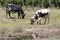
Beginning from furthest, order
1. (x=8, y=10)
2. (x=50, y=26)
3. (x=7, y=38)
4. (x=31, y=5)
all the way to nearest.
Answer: (x=31, y=5)
(x=8, y=10)
(x=50, y=26)
(x=7, y=38)

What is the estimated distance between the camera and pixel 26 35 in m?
16.8

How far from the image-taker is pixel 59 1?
4341 centimetres

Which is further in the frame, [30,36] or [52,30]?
[52,30]

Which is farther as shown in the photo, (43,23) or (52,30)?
(43,23)

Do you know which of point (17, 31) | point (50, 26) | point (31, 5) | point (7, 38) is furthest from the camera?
point (31, 5)

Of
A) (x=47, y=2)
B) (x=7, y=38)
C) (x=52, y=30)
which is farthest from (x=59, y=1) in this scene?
(x=7, y=38)

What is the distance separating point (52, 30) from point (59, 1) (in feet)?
82.9

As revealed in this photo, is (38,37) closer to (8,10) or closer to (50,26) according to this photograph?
(50,26)

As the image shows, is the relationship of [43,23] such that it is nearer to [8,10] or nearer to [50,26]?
[50,26]

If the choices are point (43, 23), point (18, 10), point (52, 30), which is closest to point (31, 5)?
point (18, 10)

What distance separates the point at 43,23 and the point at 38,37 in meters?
5.31

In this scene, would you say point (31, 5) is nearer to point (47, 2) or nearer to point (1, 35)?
point (47, 2)

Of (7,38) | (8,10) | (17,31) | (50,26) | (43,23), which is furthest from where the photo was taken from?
(8,10)

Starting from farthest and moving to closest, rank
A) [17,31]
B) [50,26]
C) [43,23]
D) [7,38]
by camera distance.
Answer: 1. [43,23]
2. [50,26]
3. [17,31]
4. [7,38]
